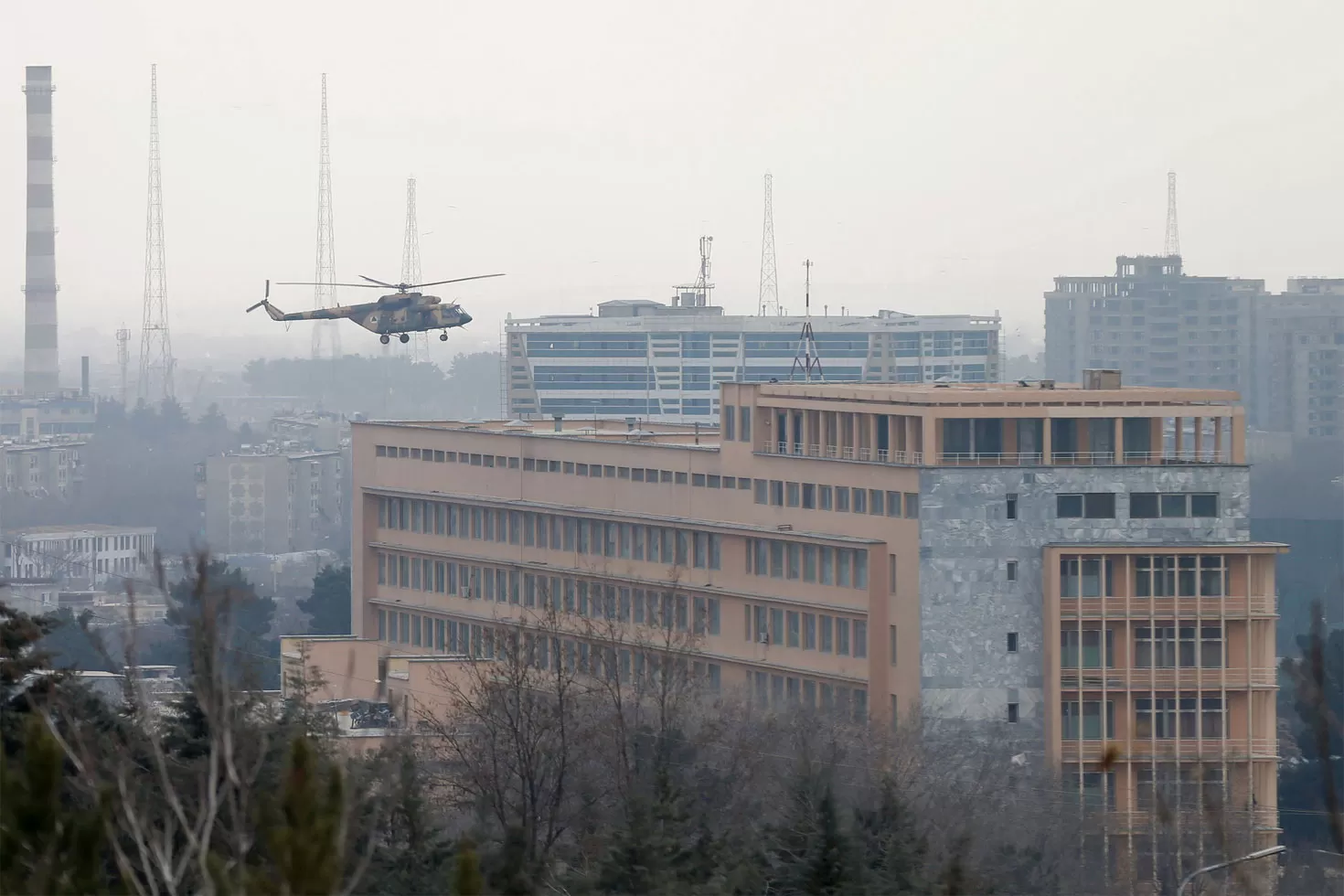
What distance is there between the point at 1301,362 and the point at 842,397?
81666 mm

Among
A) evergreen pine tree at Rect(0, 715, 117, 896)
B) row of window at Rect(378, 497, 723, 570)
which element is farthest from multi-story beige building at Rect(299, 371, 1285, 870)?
evergreen pine tree at Rect(0, 715, 117, 896)

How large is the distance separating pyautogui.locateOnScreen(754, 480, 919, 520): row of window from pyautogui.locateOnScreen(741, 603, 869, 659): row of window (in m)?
2.43

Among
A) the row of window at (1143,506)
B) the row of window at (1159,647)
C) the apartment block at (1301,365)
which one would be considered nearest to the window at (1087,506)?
the row of window at (1143,506)

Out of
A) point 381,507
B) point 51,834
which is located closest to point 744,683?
point 381,507

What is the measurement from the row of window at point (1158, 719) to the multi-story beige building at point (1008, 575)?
1.6 inches

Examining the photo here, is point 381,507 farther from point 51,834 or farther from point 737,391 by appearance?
point 51,834

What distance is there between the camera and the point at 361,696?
5975 cm

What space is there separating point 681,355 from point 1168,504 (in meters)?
91.9

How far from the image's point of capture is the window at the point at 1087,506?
163 ft

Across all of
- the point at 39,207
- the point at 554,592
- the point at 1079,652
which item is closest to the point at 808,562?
the point at 1079,652

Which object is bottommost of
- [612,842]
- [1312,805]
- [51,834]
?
[1312,805]

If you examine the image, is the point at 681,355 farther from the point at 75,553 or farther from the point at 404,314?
the point at 404,314

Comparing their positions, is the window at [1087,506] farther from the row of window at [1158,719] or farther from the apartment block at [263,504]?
the apartment block at [263,504]

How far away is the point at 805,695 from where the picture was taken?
5341 centimetres
